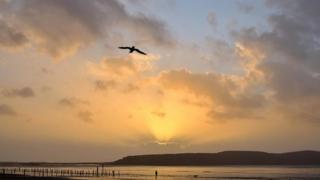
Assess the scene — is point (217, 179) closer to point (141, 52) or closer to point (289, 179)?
point (289, 179)

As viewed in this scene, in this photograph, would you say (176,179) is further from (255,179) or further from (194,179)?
(255,179)

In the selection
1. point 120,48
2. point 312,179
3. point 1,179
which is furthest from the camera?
point 312,179

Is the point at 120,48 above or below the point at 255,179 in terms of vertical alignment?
above

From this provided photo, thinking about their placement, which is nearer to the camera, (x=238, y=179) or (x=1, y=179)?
(x=1, y=179)

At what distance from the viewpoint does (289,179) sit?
107688mm

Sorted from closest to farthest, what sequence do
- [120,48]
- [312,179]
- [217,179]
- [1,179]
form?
[120,48]
[1,179]
[312,179]
[217,179]

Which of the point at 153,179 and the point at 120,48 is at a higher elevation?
the point at 120,48

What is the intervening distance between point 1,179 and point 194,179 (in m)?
42.4

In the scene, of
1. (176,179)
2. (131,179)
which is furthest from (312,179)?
(131,179)

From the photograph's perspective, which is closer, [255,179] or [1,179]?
[1,179]

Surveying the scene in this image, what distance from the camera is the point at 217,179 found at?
374ft

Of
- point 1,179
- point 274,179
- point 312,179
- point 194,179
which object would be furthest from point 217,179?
point 1,179

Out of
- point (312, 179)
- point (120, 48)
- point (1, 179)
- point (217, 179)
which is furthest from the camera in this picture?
point (217, 179)

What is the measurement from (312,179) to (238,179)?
17.0 meters
